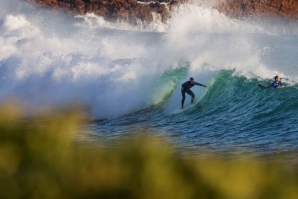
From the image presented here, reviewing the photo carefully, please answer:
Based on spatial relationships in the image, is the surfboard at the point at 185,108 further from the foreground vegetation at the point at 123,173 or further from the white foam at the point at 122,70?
the foreground vegetation at the point at 123,173

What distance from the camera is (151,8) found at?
85.8 metres

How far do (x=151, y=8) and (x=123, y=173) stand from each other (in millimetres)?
85035

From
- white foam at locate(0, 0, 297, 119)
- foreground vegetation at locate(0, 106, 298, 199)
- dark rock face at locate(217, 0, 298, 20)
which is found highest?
foreground vegetation at locate(0, 106, 298, 199)

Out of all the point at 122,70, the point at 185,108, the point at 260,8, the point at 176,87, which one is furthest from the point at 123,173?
the point at 260,8

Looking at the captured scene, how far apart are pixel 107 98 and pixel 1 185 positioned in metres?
19.1

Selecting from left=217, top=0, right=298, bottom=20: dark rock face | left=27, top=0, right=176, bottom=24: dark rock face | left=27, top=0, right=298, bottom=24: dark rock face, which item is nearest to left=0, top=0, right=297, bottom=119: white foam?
left=27, top=0, right=176, bottom=24: dark rock face

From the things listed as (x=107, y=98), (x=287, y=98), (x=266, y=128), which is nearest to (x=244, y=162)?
(x=266, y=128)

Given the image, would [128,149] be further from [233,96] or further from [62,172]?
[233,96]

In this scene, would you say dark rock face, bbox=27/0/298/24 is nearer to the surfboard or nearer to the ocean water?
the ocean water

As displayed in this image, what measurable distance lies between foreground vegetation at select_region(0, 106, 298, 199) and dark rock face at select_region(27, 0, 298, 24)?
78010 millimetres

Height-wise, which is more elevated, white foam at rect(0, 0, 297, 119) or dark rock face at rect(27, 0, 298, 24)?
white foam at rect(0, 0, 297, 119)

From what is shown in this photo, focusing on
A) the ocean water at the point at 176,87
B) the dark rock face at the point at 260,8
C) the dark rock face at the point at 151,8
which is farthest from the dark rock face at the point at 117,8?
the ocean water at the point at 176,87

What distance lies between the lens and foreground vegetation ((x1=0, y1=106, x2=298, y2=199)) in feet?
5.96

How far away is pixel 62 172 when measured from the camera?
197 centimetres
